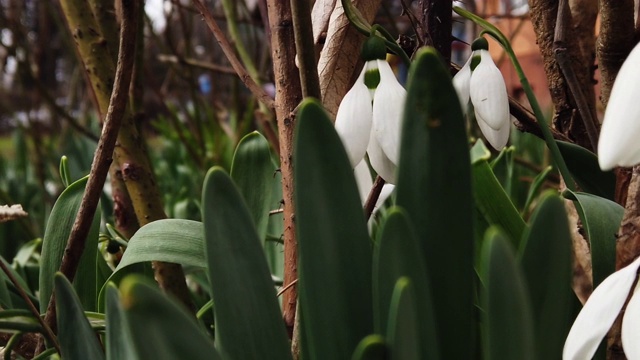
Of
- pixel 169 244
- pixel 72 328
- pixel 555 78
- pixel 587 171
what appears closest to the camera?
pixel 72 328

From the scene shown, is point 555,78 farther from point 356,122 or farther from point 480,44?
point 356,122

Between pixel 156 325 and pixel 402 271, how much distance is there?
0.15 m

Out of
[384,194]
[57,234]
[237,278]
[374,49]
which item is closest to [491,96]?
[374,49]

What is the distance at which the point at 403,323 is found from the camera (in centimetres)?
44

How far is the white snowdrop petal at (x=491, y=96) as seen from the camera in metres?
0.68

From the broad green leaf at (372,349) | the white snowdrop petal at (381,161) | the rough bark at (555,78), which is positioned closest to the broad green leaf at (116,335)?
the broad green leaf at (372,349)

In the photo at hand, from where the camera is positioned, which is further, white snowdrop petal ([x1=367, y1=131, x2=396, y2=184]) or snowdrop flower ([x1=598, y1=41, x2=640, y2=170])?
white snowdrop petal ([x1=367, y1=131, x2=396, y2=184])

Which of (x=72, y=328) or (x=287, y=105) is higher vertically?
(x=287, y=105)

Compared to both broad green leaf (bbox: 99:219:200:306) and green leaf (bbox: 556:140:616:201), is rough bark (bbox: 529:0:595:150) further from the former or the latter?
broad green leaf (bbox: 99:219:200:306)

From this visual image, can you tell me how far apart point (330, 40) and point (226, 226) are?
1.29ft

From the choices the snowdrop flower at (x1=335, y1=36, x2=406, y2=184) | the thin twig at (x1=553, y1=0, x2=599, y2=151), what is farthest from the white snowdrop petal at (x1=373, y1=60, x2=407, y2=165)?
the thin twig at (x1=553, y1=0, x2=599, y2=151)

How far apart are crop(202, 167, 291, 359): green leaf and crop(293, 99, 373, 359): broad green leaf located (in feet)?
0.09

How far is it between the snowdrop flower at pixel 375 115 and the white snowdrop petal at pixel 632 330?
0.71 ft

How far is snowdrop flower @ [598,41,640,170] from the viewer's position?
0.45m
